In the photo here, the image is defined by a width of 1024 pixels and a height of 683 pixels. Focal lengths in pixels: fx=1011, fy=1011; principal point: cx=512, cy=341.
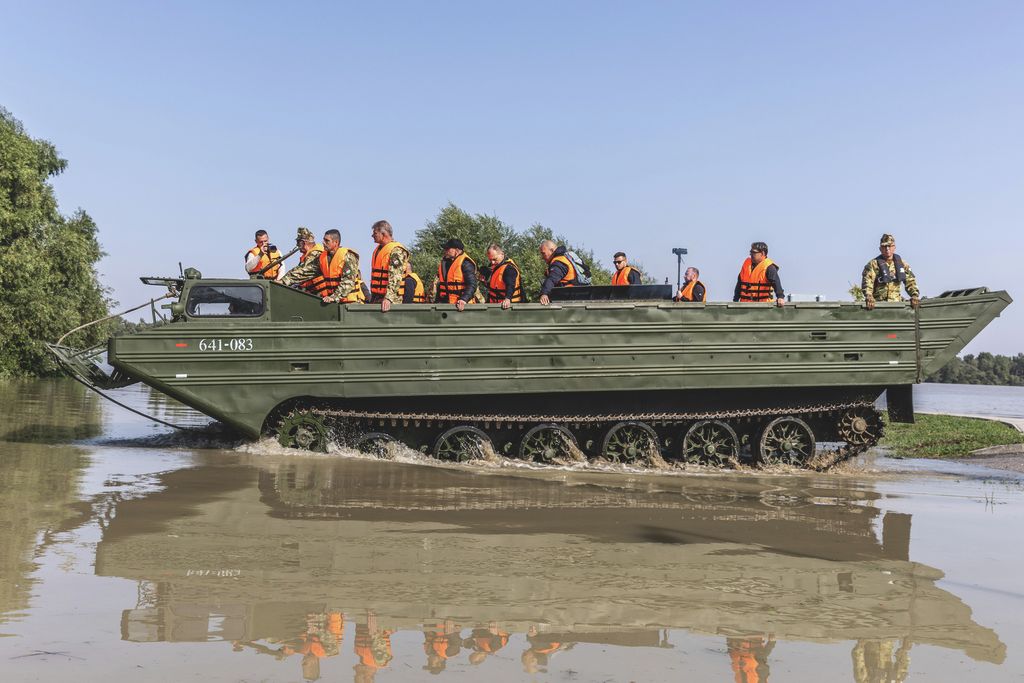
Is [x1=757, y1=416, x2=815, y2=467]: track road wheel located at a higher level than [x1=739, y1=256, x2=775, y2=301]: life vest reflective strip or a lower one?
lower

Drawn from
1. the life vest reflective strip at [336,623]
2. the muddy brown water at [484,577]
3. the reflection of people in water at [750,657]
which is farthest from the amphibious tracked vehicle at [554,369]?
the reflection of people in water at [750,657]

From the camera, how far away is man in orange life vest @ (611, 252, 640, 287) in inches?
629

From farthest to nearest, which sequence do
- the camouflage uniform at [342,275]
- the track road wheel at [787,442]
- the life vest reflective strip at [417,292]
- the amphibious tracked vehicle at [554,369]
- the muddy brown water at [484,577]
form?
the life vest reflective strip at [417,292], the track road wheel at [787,442], the camouflage uniform at [342,275], the amphibious tracked vehicle at [554,369], the muddy brown water at [484,577]

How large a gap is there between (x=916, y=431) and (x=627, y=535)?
16.2 m

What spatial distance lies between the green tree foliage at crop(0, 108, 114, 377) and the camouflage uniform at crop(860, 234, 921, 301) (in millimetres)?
23734

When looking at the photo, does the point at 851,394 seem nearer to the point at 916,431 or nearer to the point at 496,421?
the point at 496,421

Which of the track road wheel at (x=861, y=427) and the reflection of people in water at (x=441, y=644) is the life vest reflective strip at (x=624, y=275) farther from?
the reflection of people in water at (x=441, y=644)

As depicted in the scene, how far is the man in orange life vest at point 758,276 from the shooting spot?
14500mm

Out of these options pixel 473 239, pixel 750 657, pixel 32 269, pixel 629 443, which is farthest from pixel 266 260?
pixel 473 239

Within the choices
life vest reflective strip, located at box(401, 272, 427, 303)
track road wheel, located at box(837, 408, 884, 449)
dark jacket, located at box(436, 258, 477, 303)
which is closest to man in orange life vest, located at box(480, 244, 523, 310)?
dark jacket, located at box(436, 258, 477, 303)

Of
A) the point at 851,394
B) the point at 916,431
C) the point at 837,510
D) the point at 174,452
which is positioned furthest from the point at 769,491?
the point at 916,431

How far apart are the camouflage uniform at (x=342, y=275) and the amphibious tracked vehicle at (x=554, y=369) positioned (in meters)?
0.32

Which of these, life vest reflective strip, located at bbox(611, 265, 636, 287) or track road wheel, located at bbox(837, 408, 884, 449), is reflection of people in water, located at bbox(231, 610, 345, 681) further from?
life vest reflective strip, located at bbox(611, 265, 636, 287)

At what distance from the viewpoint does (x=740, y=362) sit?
45.9 feet
